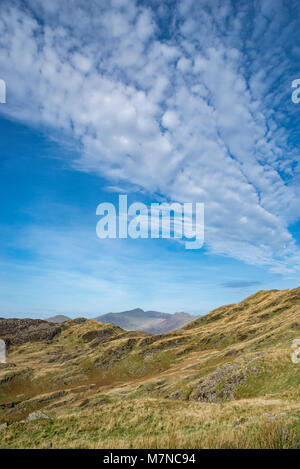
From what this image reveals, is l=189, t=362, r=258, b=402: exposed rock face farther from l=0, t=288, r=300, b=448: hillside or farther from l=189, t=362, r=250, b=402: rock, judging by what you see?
l=0, t=288, r=300, b=448: hillside

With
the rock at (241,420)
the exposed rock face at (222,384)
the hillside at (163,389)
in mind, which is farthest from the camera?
the exposed rock face at (222,384)

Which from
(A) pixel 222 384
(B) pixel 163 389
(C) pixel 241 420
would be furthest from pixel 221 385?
(C) pixel 241 420

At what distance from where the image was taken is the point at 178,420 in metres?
16.5

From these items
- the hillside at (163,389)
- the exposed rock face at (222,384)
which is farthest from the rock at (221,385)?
the hillside at (163,389)

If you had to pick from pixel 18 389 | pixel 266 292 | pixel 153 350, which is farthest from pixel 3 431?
pixel 266 292

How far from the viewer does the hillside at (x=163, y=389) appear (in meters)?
13.1

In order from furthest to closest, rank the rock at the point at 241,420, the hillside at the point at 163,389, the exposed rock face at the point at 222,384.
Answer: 1. the exposed rock face at the point at 222,384
2. the rock at the point at 241,420
3. the hillside at the point at 163,389

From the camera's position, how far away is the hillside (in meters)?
13.1

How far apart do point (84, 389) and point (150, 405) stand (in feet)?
297

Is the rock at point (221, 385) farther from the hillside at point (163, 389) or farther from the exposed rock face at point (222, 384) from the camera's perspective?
the hillside at point (163, 389)

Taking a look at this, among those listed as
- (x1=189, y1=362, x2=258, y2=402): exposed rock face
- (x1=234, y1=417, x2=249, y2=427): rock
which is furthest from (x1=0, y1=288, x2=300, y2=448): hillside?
(x1=189, y1=362, x2=258, y2=402): exposed rock face

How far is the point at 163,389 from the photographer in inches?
2586

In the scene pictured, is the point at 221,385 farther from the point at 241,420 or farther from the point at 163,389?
the point at 241,420
